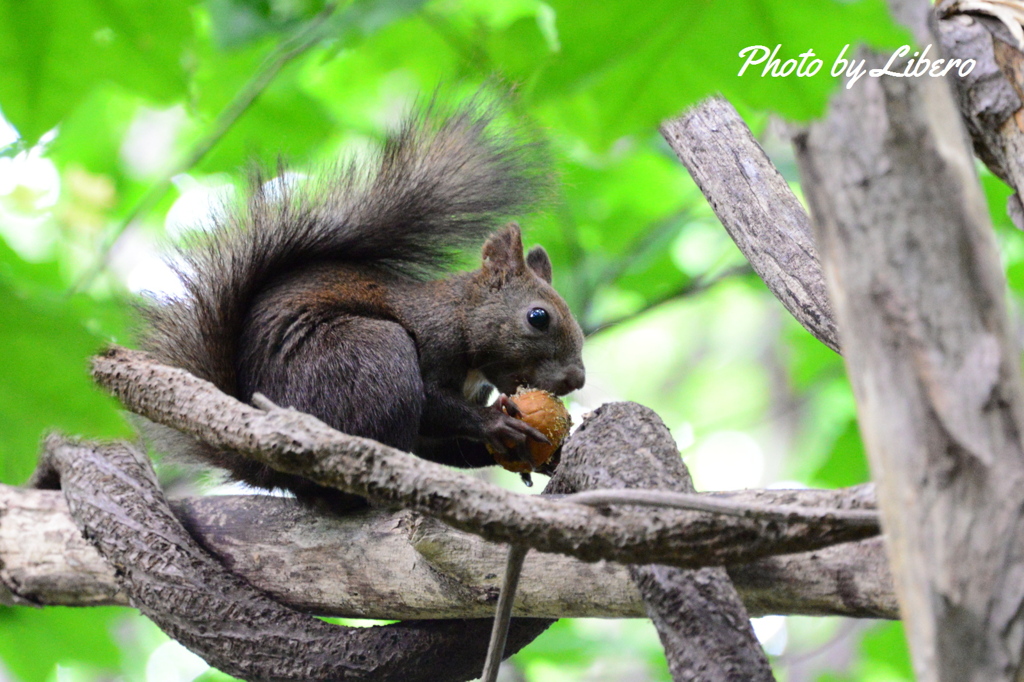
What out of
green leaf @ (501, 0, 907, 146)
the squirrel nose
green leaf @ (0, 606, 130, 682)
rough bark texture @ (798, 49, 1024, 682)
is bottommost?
rough bark texture @ (798, 49, 1024, 682)

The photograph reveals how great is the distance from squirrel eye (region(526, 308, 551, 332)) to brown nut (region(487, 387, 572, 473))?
30 cm

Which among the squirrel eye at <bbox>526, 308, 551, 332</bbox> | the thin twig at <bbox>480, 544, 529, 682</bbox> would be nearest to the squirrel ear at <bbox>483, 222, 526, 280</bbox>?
the squirrel eye at <bbox>526, 308, 551, 332</bbox>

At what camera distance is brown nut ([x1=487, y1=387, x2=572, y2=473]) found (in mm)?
1838

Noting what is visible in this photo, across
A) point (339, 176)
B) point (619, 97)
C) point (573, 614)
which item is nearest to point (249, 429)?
point (573, 614)

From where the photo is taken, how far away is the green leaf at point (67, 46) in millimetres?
615

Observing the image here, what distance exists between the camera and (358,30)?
133cm

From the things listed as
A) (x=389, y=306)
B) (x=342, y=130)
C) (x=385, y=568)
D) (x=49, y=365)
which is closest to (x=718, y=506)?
(x=49, y=365)

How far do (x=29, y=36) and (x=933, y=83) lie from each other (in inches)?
23.5

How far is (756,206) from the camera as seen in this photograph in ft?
5.16

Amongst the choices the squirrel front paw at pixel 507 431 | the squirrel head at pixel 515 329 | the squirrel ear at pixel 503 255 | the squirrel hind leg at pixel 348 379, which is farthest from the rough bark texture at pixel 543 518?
the squirrel ear at pixel 503 255

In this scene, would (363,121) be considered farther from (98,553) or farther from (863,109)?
(863,109)

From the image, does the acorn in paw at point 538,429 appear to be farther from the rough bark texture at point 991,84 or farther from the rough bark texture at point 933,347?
the rough bark texture at point 933,347

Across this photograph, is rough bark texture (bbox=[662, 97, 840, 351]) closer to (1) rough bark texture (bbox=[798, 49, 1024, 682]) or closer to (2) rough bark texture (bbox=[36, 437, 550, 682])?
(2) rough bark texture (bbox=[36, 437, 550, 682])

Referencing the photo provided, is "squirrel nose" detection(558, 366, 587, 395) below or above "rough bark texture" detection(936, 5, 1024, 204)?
above
